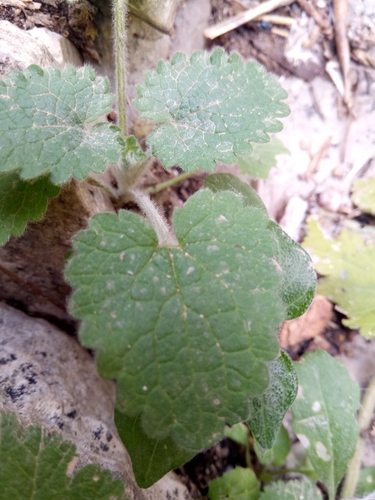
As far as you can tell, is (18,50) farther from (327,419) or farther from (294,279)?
(327,419)

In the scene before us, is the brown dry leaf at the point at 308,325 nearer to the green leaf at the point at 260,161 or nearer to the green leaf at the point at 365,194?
the green leaf at the point at 365,194

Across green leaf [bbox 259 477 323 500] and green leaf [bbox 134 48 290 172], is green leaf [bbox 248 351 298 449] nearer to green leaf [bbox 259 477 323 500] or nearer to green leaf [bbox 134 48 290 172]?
green leaf [bbox 259 477 323 500]

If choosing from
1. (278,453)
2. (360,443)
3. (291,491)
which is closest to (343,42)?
(360,443)

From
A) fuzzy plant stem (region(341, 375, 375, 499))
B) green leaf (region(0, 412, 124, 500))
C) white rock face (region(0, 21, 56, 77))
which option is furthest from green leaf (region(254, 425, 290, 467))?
white rock face (region(0, 21, 56, 77))

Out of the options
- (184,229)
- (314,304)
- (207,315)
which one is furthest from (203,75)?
(314,304)

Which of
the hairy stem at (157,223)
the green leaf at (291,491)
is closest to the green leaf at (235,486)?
the green leaf at (291,491)

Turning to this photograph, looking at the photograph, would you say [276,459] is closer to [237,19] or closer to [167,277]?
[167,277]

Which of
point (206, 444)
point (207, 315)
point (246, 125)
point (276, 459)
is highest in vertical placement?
point (246, 125)
